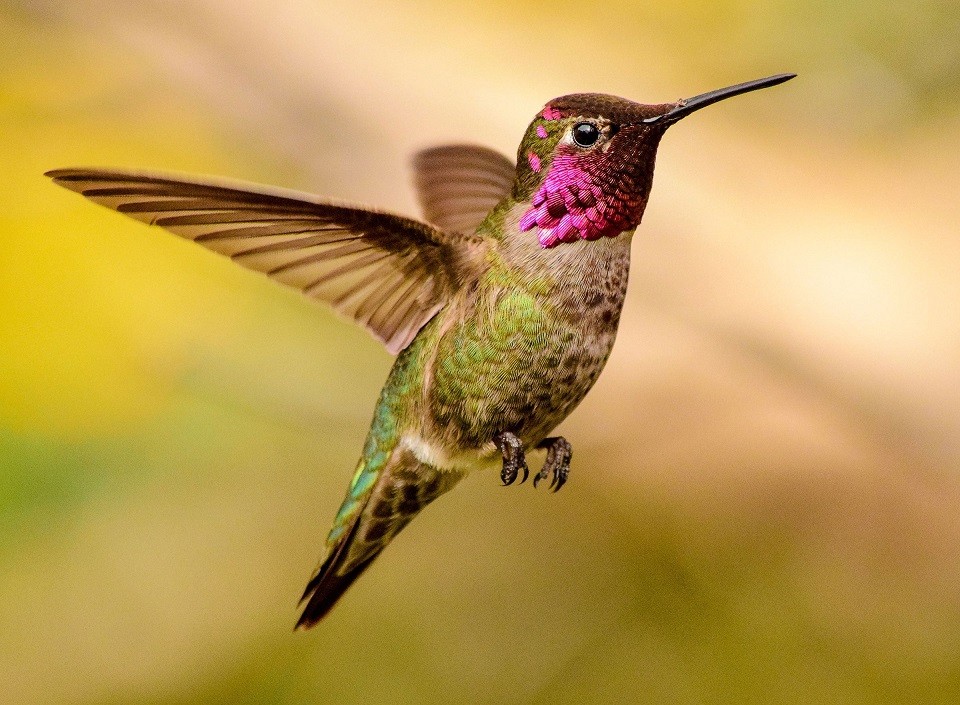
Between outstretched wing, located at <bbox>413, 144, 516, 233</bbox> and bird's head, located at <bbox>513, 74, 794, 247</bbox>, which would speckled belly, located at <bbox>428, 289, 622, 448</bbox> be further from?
outstretched wing, located at <bbox>413, 144, 516, 233</bbox>

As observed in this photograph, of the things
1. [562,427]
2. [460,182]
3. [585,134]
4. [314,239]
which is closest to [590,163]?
[585,134]

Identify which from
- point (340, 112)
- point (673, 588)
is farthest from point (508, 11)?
point (673, 588)

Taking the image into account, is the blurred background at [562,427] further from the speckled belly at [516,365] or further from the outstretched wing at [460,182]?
the speckled belly at [516,365]

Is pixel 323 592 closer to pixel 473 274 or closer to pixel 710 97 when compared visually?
pixel 473 274

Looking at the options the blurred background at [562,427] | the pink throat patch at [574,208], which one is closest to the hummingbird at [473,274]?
the pink throat patch at [574,208]

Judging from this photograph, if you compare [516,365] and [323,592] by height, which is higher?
[516,365]
